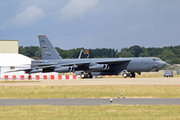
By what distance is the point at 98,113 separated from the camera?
11.8 metres

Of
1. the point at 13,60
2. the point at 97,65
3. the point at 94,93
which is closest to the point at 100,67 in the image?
the point at 97,65

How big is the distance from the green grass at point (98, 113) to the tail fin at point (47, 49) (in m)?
43.8

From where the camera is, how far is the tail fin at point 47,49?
56750mm

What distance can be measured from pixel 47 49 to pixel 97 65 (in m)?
11.2

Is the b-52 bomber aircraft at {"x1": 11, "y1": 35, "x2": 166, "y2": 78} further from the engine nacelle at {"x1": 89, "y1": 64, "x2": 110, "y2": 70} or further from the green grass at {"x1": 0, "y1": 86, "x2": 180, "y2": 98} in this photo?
the green grass at {"x1": 0, "y1": 86, "x2": 180, "y2": 98}

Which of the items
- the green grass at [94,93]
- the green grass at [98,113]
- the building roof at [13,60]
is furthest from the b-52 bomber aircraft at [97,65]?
the green grass at [98,113]

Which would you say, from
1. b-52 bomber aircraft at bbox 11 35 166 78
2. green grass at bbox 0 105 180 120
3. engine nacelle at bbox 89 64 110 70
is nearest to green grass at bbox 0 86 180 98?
green grass at bbox 0 105 180 120

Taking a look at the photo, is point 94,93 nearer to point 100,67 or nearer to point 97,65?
point 100,67

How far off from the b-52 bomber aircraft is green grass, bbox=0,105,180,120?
36348 millimetres

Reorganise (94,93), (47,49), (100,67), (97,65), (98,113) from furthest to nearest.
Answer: (47,49), (97,65), (100,67), (94,93), (98,113)

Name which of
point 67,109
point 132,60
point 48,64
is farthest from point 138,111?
point 48,64

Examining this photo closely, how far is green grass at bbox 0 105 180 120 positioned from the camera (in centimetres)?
1087

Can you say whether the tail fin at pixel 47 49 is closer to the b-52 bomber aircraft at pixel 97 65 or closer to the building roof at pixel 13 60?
the b-52 bomber aircraft at pixel 97 65

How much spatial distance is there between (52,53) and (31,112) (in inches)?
1771
